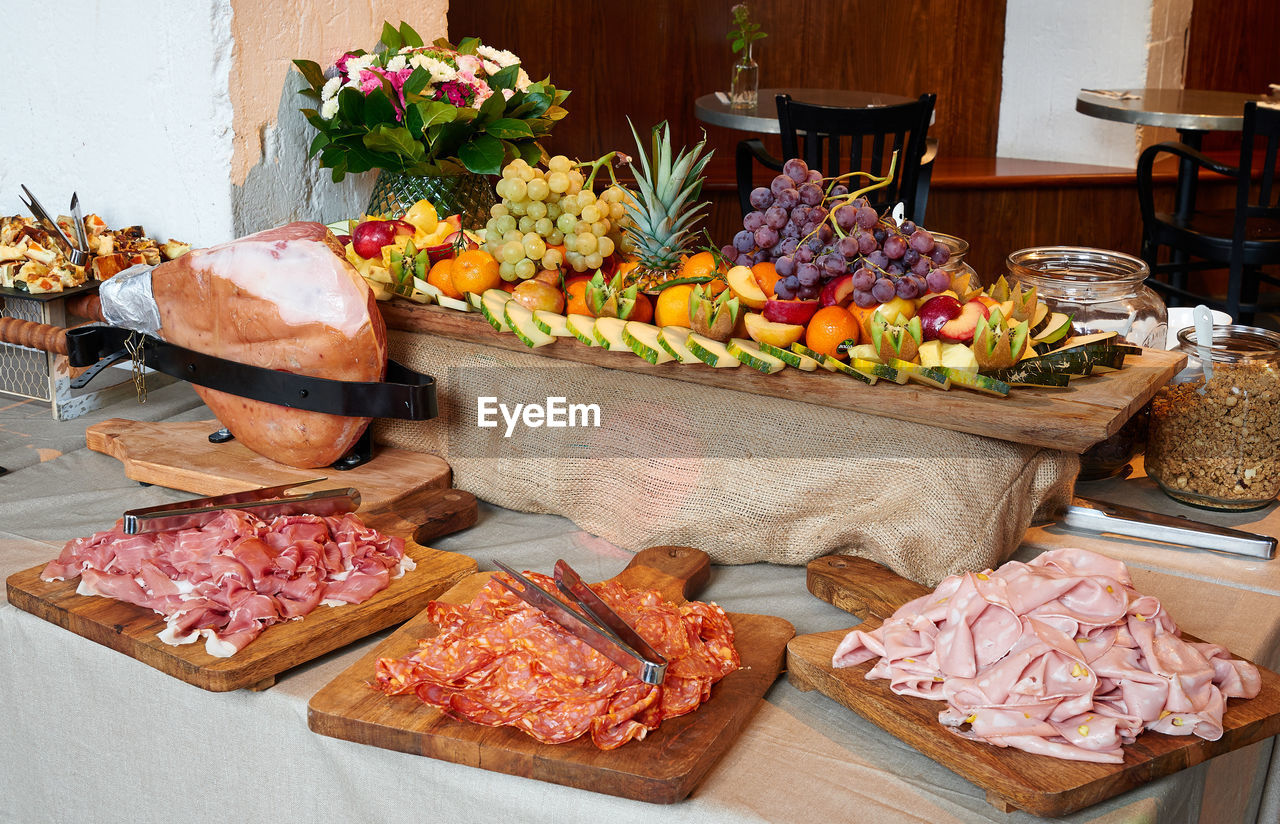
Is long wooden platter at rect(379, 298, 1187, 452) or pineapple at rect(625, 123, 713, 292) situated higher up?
pineapple at rect(625, 123, 713, 292)

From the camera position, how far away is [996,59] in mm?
4707

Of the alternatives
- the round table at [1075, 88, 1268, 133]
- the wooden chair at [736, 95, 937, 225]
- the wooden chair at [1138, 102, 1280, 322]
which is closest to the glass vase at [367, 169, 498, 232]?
the wooden chair at [736, 95, 937, 225]

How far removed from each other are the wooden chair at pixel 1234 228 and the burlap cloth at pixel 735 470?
2263mm

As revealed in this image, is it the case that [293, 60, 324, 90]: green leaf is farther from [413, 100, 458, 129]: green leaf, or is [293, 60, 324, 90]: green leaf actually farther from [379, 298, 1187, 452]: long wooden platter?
[379, 298, 1187, 452]: long wooden platter

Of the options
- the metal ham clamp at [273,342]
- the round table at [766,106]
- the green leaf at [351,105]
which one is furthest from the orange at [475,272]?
the round table at [766,106]

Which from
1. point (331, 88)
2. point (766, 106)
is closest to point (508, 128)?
point (331, 88)

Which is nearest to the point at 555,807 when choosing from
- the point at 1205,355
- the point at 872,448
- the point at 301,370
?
the point at 872,448

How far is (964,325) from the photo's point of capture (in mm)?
1109

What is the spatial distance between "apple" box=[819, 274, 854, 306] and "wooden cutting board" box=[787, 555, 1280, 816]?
14.1 inches

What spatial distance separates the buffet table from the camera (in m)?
0.80

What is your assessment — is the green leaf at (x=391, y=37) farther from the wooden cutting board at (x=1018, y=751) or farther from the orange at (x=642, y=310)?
the wooden cutting board at (x=1018, y=751)

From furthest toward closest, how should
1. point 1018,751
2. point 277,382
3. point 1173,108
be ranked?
→ point 1173,108 < point 277,382 < point 1018,751

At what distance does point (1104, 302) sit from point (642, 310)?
1.90 ft

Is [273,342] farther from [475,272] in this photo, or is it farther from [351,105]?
[351,105]
